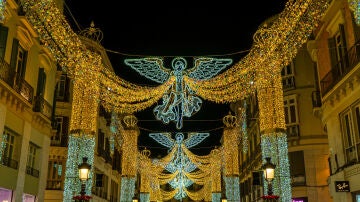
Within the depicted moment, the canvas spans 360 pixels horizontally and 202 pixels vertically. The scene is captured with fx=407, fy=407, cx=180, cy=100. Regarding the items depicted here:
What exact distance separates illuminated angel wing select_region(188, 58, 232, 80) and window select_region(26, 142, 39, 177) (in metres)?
9.22

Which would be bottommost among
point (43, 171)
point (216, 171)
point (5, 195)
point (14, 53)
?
point (5, 195)

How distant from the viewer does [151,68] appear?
17.5m

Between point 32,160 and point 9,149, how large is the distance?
2.94 metres

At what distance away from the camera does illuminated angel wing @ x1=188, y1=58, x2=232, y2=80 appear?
1717cm

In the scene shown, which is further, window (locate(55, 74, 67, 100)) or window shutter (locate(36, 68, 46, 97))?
window (locate(55, 74, 67, 100))

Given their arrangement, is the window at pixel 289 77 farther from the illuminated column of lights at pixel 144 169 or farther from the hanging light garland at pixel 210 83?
the illuminated column of lights at pixel 144 169

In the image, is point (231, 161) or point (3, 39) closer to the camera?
point (3, 39)

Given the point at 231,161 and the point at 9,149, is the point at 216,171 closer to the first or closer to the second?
the point at 231,161

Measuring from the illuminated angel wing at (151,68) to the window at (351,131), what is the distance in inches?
305

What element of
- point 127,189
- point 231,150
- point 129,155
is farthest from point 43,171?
point 231,150

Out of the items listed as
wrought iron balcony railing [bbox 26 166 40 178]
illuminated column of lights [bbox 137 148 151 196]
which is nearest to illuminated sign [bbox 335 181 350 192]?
wrought iron balcony railing [bbox 26 166 40 178]

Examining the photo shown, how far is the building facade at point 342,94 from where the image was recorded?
52.3 feet

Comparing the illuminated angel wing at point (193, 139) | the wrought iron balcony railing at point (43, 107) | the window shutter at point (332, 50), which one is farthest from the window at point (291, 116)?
the wrought iron balcony railing at point (43, 107)

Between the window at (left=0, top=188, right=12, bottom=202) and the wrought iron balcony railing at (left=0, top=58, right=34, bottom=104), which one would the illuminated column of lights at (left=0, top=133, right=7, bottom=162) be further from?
the wrought iron balcony railing at (left=0, top=58, right=34, bottom=104)
